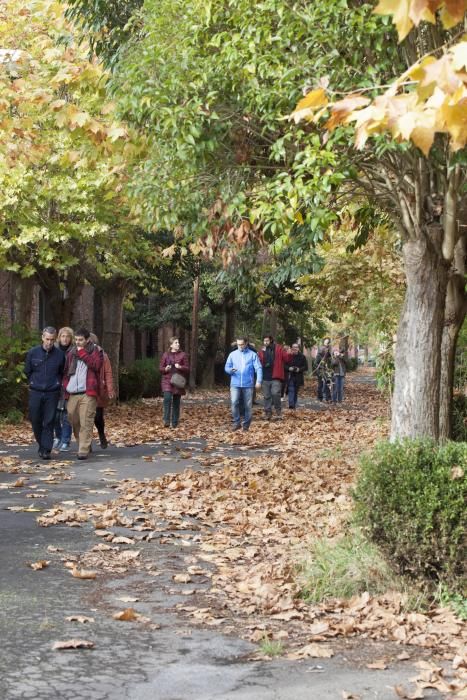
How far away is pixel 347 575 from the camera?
6734 millimetres

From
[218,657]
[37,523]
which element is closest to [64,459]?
[37,523]

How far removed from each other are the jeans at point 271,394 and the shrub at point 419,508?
1708 cm

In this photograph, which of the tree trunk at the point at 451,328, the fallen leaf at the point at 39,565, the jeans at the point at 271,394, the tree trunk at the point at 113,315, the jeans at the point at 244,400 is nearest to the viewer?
the fallen leaf at the point at 39,565

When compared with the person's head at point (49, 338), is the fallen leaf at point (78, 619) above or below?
below

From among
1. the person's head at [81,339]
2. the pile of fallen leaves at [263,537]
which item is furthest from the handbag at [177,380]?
the person's head at [81,339]

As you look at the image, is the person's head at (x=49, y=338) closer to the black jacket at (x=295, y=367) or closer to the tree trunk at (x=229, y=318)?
the black jacket at (x=295, y=367)

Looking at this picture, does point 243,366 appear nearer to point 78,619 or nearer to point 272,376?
point 272,376

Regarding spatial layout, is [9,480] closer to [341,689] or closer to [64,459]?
[64,459]

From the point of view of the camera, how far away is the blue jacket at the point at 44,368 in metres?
14.4

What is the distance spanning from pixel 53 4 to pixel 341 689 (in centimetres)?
1217

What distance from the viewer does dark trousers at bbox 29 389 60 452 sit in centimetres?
1431

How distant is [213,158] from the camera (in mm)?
10922

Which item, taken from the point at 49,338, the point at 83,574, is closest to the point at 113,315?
the point at 49,338

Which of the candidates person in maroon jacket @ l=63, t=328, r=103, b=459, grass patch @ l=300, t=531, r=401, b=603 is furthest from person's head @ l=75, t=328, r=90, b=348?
grass patch @ l=300, t=531, r=401, b=603
